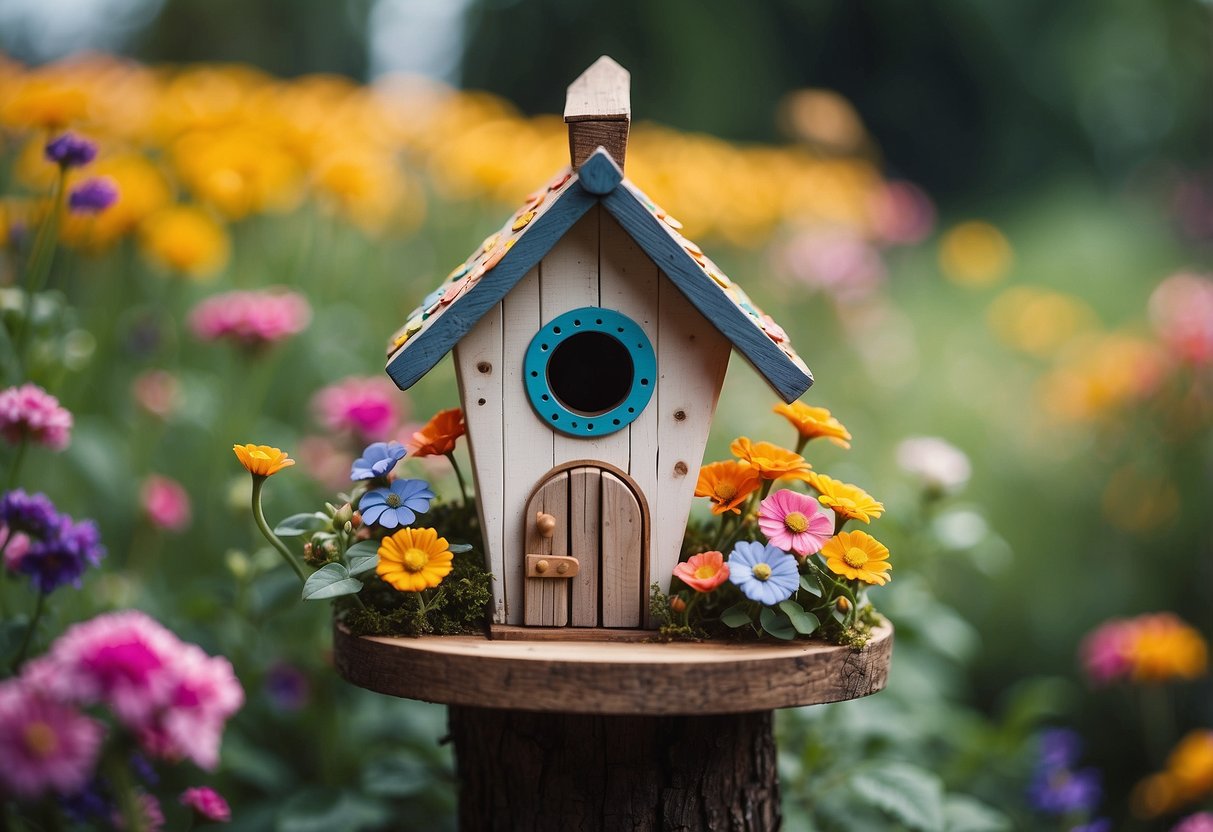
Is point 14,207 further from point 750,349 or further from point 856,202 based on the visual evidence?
point 856,202

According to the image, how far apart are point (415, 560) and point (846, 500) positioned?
552 mm

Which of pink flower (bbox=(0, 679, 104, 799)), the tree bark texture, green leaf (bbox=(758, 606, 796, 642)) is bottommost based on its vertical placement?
the tree bark texture

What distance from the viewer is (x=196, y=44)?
17.0ft

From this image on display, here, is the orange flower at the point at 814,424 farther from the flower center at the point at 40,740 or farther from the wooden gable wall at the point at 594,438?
the flower center at the point at 40,740

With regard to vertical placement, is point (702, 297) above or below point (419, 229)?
below

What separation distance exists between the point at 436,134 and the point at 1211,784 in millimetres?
2766

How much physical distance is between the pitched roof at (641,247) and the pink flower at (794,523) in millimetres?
136

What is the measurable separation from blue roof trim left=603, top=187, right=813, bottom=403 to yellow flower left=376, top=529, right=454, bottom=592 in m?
0.44

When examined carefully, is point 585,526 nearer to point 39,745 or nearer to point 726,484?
point 726,484

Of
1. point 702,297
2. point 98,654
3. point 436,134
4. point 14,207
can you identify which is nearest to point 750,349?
point 702,297

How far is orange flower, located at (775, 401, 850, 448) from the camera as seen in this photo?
1.46 m

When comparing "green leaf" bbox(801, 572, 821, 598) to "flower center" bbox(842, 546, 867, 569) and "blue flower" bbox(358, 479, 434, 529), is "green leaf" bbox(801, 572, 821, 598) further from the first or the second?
"blue flower" bbox(358, 479, 434, 529)

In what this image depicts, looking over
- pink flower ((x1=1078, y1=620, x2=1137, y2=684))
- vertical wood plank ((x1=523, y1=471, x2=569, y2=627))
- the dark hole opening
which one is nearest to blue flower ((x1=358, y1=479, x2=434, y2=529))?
vertical wood plank ((x1=523, y1=471, x2=569, y2=627))

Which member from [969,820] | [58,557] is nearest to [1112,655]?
[969,820]
